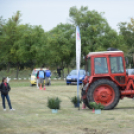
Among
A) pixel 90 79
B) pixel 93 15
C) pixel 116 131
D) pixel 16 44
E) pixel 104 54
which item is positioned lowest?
pixel 116 131

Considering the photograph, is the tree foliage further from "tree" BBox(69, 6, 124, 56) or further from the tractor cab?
the tractor cab

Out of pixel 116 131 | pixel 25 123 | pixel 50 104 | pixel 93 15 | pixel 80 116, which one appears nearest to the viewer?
pixel 116 131

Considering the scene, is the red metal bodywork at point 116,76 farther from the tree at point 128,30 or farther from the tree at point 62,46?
the tree at point 128,30

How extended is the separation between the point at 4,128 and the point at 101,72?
589 cm

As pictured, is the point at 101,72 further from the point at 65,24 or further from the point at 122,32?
the point at 122,32

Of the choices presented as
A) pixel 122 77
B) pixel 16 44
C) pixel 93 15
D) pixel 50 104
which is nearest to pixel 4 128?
pixel 50 104

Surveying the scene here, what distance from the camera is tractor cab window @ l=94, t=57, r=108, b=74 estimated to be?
569 inches

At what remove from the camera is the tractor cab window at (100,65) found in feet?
47.4

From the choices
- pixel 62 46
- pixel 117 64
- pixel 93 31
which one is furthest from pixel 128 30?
pixel 117 64

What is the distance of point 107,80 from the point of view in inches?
558

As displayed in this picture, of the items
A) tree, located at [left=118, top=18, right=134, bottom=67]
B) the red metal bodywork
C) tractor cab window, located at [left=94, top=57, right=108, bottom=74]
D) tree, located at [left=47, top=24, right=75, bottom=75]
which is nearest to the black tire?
the red metal bodywork

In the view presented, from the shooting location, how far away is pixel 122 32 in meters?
66.5

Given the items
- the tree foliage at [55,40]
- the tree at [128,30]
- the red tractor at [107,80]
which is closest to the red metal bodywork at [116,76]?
the red tractor at [107,80]

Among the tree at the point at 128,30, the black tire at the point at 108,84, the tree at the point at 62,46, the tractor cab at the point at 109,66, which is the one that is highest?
the tree at the point at 128,30
